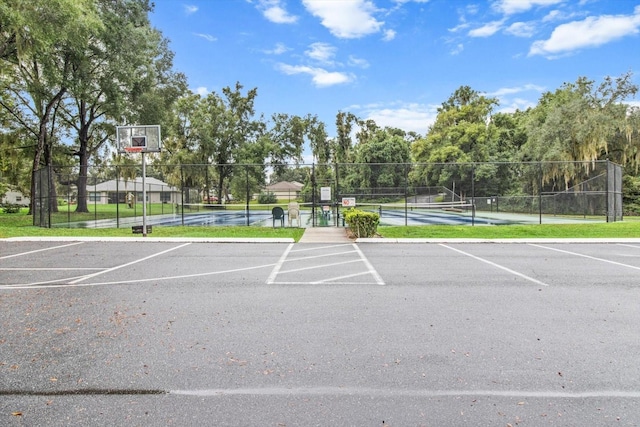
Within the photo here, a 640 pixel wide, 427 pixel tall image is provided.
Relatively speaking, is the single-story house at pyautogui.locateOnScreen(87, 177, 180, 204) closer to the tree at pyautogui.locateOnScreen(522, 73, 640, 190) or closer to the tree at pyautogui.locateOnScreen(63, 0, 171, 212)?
the tree at pyautogui.locateOnScreen(63, 0, 171, 212)

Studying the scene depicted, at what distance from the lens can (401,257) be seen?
9891mm

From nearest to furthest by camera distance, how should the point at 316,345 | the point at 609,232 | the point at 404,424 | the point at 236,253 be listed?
1. the point at 404,424
2. the point at 316,345
3. the point at 236,253
4. the point at 609,232

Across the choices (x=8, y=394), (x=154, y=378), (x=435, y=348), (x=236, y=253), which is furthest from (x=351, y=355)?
(x=236, y=253)

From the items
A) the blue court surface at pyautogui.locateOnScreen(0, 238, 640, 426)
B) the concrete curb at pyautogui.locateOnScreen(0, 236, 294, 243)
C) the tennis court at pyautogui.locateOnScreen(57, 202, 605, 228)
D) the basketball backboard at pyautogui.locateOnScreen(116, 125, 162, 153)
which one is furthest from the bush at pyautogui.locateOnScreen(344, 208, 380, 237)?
the basketball backboard at pyautogui.locateOnScreen(116, 125, 162, 153)

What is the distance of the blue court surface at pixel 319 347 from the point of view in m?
2.67

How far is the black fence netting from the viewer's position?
18.7m

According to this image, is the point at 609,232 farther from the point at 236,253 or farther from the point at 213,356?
the point at 213,356

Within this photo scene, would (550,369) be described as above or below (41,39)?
below

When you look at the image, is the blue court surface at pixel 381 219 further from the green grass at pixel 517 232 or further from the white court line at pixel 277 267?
the white court line at pixel 277 267

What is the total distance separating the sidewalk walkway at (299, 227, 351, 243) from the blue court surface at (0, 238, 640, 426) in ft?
18.0

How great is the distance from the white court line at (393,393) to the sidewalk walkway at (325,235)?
1030cm

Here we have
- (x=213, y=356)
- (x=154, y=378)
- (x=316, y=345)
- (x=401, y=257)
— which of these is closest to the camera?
(x=154, y=378)

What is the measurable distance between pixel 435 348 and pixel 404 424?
1.43 meters

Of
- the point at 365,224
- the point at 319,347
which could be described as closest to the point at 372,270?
the point at 319,347
